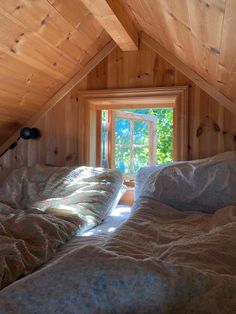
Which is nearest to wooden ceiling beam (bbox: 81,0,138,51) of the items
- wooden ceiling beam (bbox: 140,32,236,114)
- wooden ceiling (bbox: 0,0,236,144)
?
wooden ceiling (bbox: 0,0,236,144)

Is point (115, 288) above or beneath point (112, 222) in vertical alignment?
above

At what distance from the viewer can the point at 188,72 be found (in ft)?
8.22

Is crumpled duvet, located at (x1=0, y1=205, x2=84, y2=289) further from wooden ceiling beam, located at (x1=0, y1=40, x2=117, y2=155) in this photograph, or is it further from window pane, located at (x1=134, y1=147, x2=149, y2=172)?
window pane, located at (x1=134, y1=147, x2=149, y2=172)

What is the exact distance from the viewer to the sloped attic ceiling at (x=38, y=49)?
1.74 metres

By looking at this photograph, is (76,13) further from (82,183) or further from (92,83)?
(82,183)

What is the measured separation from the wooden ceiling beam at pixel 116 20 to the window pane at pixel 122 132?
2.87 ft

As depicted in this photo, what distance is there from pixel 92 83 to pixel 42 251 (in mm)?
1804

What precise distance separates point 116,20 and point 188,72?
2.92ft

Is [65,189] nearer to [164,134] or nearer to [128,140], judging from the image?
[128,140]

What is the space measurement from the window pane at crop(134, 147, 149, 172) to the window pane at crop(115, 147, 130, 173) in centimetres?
9

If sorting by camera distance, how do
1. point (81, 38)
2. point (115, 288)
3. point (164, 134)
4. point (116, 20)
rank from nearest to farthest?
point (115, 288) < point (116, 20) < point (81, 38) < point (164, 134)

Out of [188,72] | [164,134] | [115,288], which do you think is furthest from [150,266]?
[164,134]

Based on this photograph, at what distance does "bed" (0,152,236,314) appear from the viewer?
25.2 inches

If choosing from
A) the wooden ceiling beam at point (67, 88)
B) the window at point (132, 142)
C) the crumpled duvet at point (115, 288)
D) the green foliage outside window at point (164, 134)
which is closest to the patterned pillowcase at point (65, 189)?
the wooden ceiling beam at point (67, 88)
